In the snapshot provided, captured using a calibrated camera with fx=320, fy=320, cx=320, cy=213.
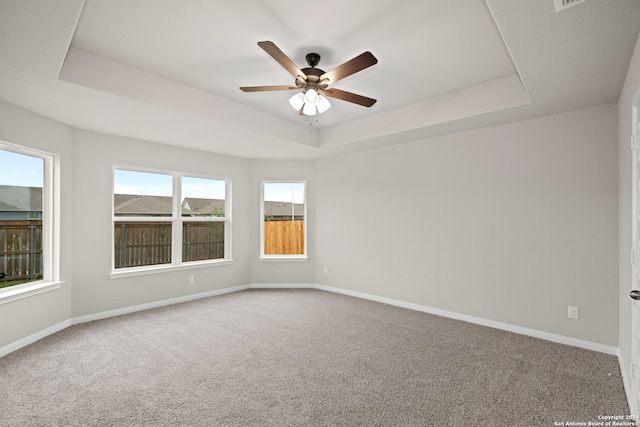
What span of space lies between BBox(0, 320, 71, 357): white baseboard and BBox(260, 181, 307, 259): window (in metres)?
2.94

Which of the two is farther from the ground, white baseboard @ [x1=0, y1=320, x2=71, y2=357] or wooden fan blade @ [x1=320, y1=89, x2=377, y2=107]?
wooden fan blade @ [x1=320, y1=89, x2=377, y2=107]

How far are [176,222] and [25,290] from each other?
6.33ft

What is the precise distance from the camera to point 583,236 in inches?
123

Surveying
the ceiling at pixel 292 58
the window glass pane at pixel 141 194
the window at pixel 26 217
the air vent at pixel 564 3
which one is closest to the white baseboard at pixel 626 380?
the ceiling at pixel 292 58

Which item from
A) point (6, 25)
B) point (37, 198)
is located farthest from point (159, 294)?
point (6, 25)

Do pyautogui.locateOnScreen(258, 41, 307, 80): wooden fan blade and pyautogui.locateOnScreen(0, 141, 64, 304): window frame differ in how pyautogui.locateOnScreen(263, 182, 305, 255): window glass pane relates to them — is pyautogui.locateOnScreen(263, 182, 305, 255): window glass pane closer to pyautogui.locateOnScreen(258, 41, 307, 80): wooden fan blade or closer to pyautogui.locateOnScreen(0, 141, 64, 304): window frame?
pyautogui.locateOnScreen(0, 141, 64, 304): window frame

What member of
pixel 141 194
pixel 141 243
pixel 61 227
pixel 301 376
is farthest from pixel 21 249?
pixel 301 376

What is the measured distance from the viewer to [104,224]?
407cm

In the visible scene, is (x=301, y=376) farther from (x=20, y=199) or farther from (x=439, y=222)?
(x=20, y=199)

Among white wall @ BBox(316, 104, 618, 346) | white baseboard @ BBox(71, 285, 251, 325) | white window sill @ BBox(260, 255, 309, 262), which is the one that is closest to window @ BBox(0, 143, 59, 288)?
white baseboard @ BBox(71, 285, 251, 325)

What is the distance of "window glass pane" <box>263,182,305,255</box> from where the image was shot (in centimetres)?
579

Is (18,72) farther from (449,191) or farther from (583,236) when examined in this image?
(583,236)

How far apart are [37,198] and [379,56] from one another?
3782mm

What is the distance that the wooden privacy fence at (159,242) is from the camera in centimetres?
434
